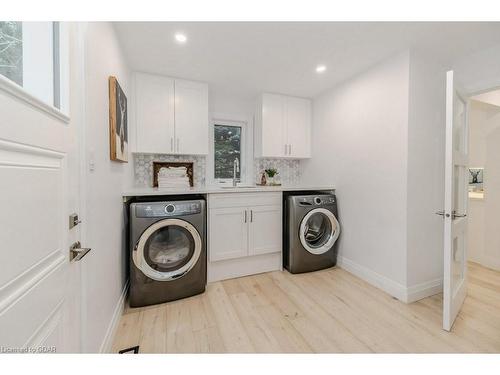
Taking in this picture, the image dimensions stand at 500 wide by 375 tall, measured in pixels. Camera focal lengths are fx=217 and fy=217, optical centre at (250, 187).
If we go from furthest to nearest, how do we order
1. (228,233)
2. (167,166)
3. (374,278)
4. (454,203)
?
(167,166) < (228,233) < (374,278) < (454,203)

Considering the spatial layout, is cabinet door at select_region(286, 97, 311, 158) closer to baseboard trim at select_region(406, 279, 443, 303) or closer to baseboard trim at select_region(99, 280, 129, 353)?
baseboard trim at select_region(406, 279, 443, 303)

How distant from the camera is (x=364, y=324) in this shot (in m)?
1.59

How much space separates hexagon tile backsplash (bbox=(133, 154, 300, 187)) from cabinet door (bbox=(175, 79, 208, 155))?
32 cm

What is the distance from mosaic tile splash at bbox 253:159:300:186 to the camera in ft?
10.7

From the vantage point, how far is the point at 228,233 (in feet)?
7.41

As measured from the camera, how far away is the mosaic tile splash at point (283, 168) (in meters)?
3.27

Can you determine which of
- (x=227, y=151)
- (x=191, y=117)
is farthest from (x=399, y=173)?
(x=191, y=117)

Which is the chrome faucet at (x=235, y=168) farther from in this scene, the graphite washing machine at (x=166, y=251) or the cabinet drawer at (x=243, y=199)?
the graphite washing machine at (x=166, y=251)

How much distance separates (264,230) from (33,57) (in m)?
2.10

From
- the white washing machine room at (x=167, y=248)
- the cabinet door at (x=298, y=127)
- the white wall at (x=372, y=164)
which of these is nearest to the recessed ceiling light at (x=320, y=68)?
the white wall at (x=372, y=164)

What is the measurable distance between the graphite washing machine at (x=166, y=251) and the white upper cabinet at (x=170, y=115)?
90cm

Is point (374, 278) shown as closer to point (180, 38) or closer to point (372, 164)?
point (372, 164)
